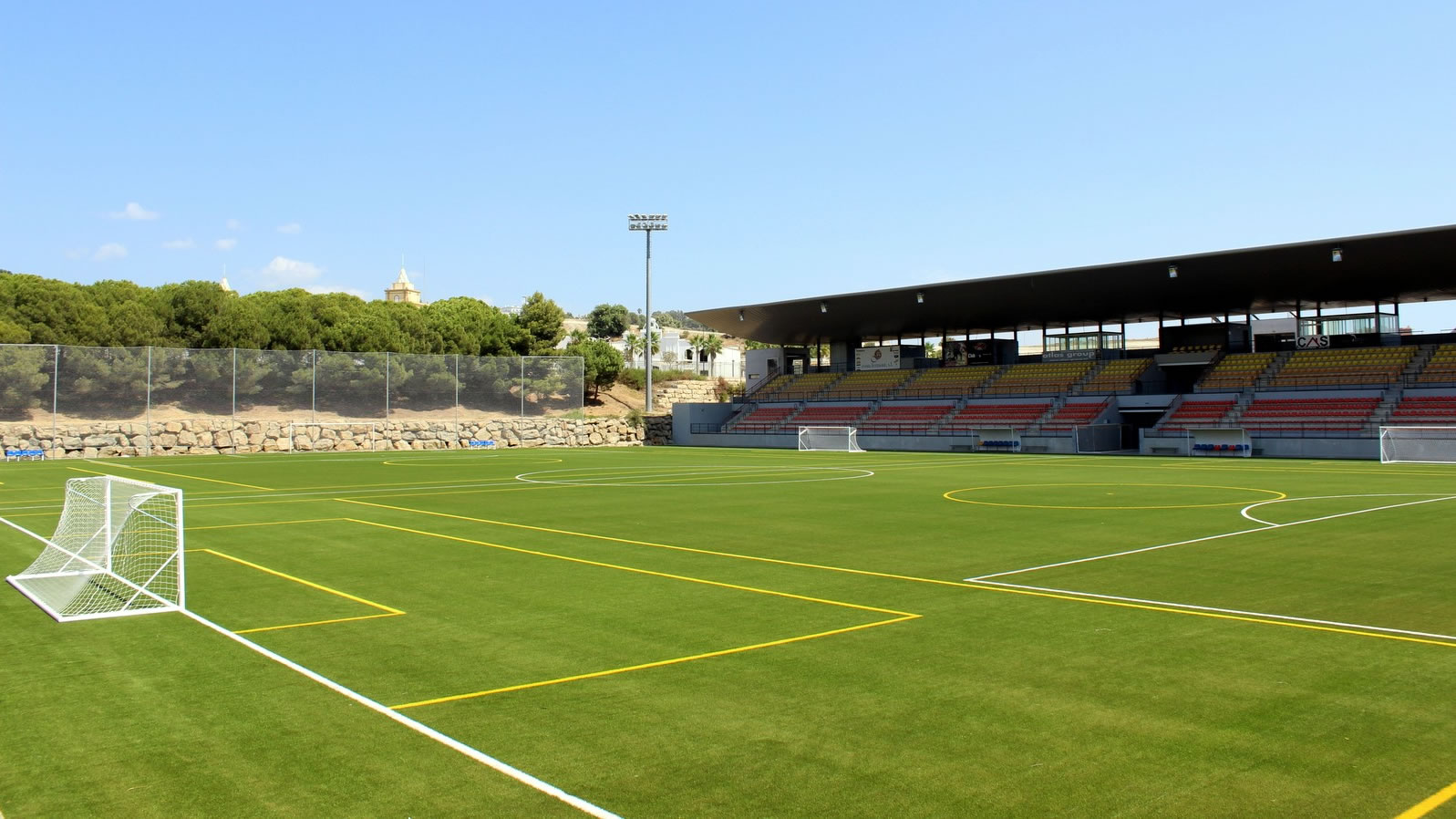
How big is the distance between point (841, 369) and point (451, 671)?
213 feet

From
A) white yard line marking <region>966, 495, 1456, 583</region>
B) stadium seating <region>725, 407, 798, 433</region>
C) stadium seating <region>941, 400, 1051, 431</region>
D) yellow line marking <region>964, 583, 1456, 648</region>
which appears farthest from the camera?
stadium seating <region>725, 407, 798, 433</region>

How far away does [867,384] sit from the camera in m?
65.8

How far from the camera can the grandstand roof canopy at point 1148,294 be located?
135ft

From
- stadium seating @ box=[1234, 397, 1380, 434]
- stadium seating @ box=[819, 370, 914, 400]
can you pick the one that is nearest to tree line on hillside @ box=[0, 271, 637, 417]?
stadium seating @ box=[819, 370, 914, 400]

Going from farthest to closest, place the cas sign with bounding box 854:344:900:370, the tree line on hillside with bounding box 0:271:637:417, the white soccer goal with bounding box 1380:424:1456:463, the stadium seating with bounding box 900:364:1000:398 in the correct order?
the cas sign with bounding box 854:344:900:370, the stadium seating with bounding box 900:364:1000:398, the tree line on hillside with bounding box 0:271:637:417, the white soccer goal with bounding box 1380:424:1456:463

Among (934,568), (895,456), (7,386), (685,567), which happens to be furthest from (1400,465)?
(7,386)

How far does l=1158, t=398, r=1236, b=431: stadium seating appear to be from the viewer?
4638cm

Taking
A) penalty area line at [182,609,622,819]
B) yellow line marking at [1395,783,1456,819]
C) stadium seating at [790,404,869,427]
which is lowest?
yellow line marking at [1395,783,1456,819]

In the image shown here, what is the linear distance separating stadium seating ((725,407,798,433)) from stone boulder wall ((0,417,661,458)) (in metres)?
6.37

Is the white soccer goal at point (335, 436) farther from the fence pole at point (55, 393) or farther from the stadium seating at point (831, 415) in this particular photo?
the stadium seating at point (831, 415)

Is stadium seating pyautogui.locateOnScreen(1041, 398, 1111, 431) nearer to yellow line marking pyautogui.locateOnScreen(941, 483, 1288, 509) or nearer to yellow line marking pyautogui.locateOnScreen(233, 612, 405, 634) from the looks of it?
yellow line marking pyautogui.locateOnScreen(941, 483, 1288, 509)

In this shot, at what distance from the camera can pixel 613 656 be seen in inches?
331

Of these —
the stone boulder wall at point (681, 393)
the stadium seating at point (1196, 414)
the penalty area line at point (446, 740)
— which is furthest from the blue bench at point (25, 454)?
the stadium seating at point (1196, 414)

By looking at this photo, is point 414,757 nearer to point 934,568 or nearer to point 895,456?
point 934,568
